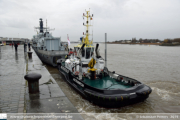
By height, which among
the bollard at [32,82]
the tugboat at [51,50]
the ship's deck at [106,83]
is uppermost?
the tugboat at [51,50]

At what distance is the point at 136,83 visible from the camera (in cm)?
781

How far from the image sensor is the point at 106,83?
8250mm

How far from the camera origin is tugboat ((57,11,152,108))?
6.73 m

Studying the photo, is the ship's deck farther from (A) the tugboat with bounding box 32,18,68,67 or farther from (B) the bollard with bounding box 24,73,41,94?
(A) the tugboat with bounding box 32,18,68,67


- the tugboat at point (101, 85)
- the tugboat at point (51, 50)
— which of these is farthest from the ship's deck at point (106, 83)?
the tugboat at point (51, 50)

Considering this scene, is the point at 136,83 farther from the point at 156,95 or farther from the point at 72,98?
the point at 72,98

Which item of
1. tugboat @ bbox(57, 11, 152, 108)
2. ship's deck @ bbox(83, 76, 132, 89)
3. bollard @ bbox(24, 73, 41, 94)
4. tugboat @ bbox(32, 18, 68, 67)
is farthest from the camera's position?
tugboat @ bbox(32, 18, 68, 67)

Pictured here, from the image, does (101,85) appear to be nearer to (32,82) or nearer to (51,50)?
(32,82)

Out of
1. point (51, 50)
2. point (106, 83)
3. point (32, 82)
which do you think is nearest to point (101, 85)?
point (106, 83)

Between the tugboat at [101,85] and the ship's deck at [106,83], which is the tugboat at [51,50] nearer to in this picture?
the tugboat at [101,85]

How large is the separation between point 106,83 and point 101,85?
1.51 feet

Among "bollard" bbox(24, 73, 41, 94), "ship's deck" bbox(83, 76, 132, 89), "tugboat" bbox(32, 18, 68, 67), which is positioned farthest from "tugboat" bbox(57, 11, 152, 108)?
"tugboat" bbox(32, 18, 68, 67)

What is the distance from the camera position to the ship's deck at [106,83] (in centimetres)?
772

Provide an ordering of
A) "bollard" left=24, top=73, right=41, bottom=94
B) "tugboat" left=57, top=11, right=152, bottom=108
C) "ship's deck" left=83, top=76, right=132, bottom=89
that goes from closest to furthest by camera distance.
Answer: "bollard" left=24, top=73, right=41, bottom=94 → "tugboat" left=57, top=11, right=152, bottom=108 → "ship's deck" left=83, top=76, right=132, bottom=89
